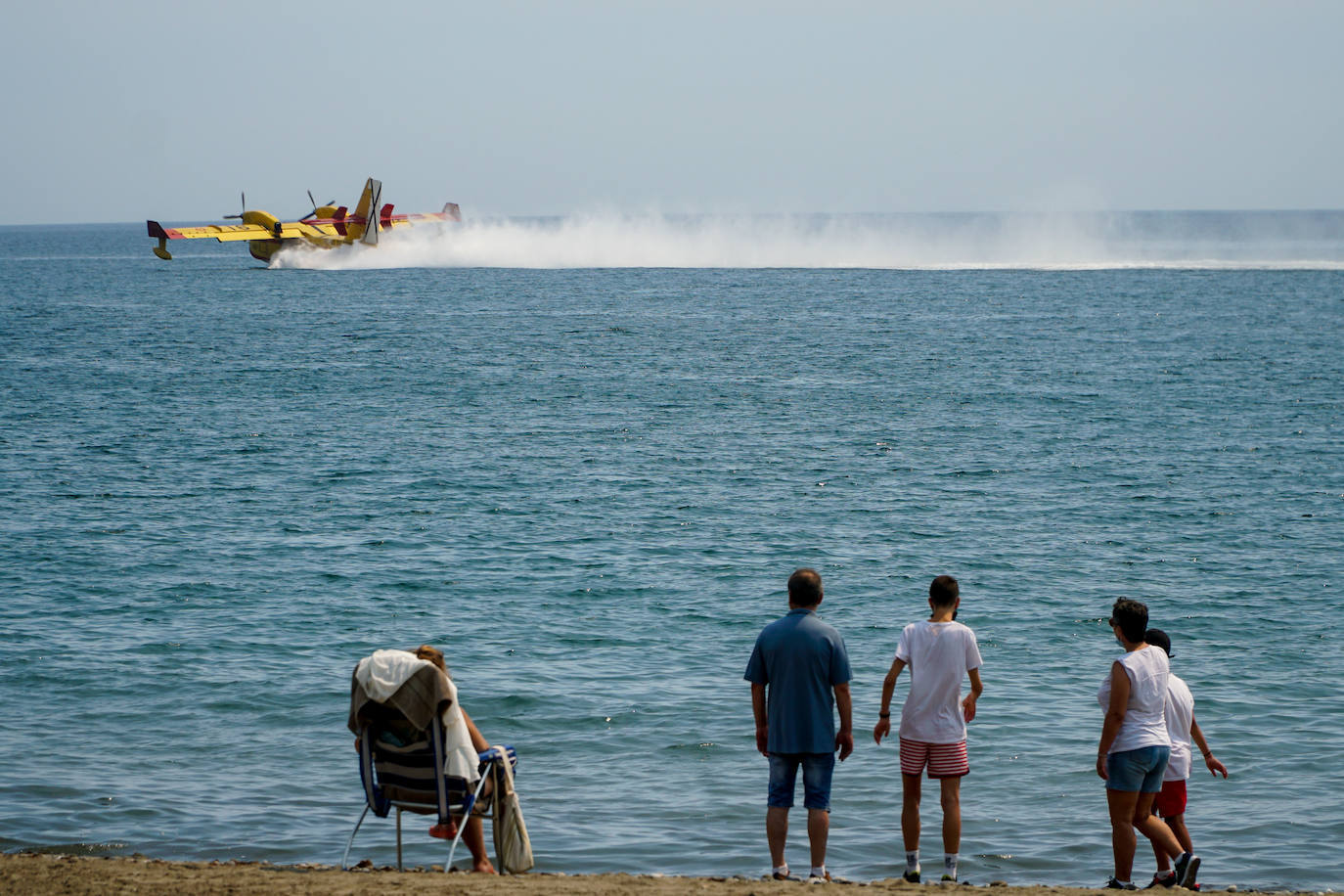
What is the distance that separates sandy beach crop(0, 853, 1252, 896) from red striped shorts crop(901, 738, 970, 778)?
639mm

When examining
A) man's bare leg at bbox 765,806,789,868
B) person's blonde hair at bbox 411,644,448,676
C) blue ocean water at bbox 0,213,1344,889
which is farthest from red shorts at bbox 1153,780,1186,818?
person's blonde hair at bbox 411,644,448,676

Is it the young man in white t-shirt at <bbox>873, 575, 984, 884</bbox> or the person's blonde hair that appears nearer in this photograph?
the person's blonde hair

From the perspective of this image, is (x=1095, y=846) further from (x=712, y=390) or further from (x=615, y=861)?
(x=712, y=390)

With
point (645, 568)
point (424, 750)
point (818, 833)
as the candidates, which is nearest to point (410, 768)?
point (424, 750)

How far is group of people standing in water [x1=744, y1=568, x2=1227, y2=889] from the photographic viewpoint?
6.87m

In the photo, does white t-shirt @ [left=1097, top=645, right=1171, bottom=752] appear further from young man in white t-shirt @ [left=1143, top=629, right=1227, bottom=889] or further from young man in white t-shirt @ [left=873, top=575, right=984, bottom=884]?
young man in white t-shirt @ [left=873, top=575, right=984, bottom=884]

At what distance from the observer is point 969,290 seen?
9050 centimetres

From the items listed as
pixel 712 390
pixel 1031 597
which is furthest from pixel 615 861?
pixel 712 390

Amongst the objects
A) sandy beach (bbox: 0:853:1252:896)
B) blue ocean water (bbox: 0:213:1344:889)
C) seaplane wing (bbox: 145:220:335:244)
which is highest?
seaplane wing (bbox: 145:220:335:244)

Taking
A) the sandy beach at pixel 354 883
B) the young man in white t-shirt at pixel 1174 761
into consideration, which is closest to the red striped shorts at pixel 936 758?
the sandy beach at pixel 354 883

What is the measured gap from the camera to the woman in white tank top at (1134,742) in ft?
22.5

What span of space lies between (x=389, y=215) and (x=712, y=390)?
70.5 meters

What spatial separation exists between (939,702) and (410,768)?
293 centimetres

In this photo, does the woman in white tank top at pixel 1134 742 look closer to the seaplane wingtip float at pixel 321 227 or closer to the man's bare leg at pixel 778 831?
the man's bare leg at pixel 778 831
